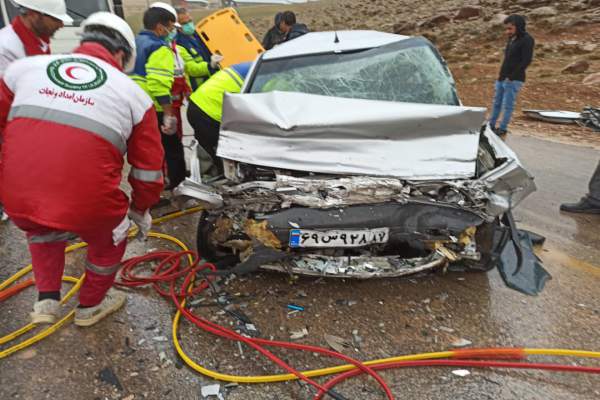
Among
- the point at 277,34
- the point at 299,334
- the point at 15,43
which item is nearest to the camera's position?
the point at 299,334

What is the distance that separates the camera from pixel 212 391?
1984mm

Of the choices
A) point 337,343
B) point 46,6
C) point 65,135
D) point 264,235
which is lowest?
point 337,343

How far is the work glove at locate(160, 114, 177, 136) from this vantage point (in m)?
3.61

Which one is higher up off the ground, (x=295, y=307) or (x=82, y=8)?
(x=82, y=8)

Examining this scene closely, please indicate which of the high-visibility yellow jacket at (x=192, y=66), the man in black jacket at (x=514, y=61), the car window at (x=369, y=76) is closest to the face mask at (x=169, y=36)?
the high-visibility yellow jacket at (x=192, y=66)

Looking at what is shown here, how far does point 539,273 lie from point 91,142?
3.02 meters

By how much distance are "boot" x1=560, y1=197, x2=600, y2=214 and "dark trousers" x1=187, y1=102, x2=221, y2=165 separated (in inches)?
139

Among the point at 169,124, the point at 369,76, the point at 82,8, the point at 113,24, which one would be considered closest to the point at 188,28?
the point at 169,124

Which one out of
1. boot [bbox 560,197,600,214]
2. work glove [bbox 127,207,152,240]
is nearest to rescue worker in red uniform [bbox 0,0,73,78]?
work glove [bbox 127,207,152,240]

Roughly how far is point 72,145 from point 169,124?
5.93 feet

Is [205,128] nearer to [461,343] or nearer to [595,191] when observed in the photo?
[461,343]

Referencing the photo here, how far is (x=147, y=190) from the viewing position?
7.41 feet

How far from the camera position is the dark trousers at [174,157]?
13.1ft

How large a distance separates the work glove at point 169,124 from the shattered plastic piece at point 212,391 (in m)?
2.36
